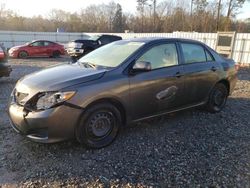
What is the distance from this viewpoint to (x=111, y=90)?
10.9 feet

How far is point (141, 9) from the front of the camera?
47.0 metres

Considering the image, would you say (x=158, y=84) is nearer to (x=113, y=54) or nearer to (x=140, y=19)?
(x=113, y=54)

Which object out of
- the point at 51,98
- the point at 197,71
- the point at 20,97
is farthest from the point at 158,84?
the point at 20,97

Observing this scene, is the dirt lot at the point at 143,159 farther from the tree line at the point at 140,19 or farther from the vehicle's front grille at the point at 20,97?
the tree line at the point at 140,19

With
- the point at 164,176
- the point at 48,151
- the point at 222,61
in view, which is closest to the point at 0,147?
the point at 48,151

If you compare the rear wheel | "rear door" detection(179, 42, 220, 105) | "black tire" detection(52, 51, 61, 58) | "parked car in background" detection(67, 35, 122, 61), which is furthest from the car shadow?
"black tire" detection(52, 51, 61, 58)

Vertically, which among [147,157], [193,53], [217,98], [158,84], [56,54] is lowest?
[56,54]

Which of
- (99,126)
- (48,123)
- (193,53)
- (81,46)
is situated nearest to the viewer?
(48,123)

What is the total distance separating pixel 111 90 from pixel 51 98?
2.70ft

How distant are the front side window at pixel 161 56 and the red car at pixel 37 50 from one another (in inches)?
581

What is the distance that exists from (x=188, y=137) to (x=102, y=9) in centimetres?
5509

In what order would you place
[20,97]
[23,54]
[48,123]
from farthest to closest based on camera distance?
[23,54]
[20,97]
[48,123]

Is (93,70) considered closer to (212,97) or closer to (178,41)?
(178,41)

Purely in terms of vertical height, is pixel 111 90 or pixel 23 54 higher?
pixel 111 90
